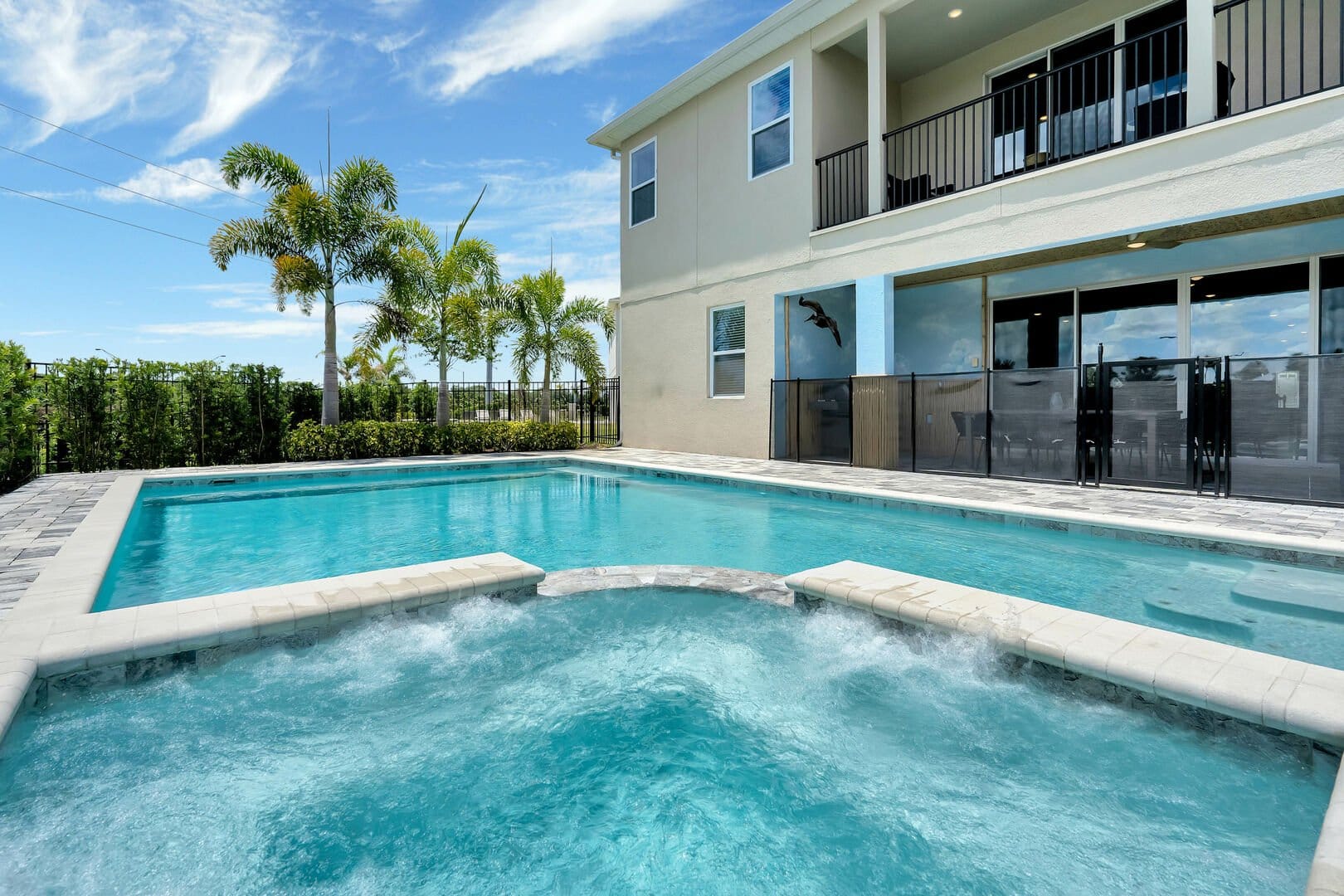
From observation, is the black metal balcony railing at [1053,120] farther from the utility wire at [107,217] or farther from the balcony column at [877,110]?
the utility wire at [107,217]

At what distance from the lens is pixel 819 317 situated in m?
11.7

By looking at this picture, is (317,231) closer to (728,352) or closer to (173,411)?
(173,411)

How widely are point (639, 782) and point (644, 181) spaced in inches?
548

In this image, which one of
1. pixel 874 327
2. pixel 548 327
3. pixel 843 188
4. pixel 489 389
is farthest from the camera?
pixel 489 389

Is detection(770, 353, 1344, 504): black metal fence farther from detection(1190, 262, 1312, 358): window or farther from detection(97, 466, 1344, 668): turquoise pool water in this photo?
detection(97, 466, 1344, 668): turquoise pool water

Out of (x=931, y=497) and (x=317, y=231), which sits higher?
(x=317, y=231)

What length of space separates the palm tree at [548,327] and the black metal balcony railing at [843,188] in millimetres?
6939

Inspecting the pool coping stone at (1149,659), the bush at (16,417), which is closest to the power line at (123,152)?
the bush at (16,417)

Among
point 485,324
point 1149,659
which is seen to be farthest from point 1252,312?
point 485,324

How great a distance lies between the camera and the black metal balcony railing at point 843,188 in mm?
10672

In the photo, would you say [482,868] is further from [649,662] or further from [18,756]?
[18,756]

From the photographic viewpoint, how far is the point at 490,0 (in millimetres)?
12266

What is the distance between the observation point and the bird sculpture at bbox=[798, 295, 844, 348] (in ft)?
38.0

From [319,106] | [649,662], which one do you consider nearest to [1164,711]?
[649,662]
